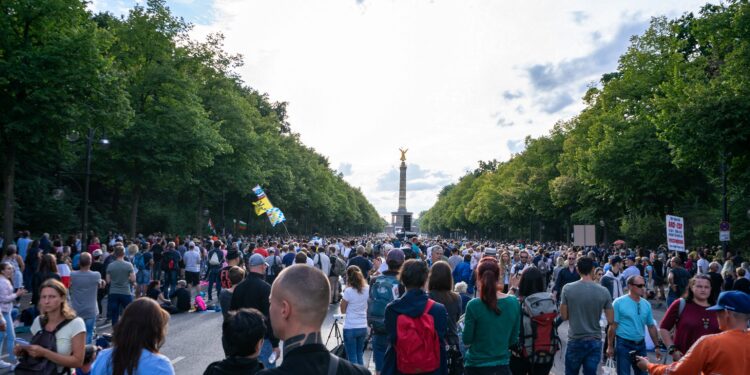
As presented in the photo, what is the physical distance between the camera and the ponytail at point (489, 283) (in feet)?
19.5

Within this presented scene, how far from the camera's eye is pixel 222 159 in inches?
1607

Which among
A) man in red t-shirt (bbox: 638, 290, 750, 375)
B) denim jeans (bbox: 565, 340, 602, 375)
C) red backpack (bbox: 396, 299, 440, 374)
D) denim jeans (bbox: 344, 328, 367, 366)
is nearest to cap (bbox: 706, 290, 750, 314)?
man in red t-shirt (bbox: 638, 290, 750, 375)

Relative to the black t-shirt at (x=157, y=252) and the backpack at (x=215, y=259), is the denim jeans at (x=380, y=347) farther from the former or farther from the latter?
the black t-shirt at (x=157, y=252)

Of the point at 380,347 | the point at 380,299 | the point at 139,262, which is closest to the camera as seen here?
the point at 380,347

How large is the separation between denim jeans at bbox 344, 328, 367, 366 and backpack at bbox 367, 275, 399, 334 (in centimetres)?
94

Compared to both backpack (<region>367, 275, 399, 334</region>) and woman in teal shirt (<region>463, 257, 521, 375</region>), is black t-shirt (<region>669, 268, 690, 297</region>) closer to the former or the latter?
backpack (<region>367, 275, 399, 334</region>)

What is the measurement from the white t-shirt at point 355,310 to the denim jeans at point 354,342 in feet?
0.23

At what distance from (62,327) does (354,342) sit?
161 inches

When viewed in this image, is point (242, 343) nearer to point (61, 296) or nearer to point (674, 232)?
point (61, 296)

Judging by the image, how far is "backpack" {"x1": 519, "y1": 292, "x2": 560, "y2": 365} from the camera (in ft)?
21.3

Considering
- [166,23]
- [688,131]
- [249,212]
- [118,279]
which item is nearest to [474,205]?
[249,212]

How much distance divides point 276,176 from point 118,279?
4272cm

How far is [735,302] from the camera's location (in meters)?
4.65

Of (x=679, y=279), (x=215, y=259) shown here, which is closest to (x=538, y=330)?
(x=679, y=279)
